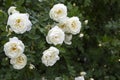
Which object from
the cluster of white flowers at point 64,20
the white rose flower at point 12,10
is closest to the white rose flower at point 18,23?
the white rose flower at point 12,10

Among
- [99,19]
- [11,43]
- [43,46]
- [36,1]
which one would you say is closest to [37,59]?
[43,46]

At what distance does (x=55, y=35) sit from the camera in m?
2.13

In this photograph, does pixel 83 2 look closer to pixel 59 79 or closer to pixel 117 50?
pixel 117 50

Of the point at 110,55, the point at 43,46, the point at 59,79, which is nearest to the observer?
the point at 43,46

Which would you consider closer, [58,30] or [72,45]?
[58,30]

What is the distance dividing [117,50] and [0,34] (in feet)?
3.58

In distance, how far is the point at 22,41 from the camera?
7.20 ft

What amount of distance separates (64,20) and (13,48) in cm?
39

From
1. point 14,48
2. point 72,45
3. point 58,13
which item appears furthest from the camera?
point 72,45

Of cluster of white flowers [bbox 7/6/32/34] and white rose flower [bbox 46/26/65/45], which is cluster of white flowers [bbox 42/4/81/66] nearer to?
white rose flower [bbox 46/26/65/45]

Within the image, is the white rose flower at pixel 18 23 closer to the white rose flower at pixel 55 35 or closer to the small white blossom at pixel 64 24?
the white rose flower at pixel 55 35

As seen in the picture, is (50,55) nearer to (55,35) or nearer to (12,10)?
(55,35)

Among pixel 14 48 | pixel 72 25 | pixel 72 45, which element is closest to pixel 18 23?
pixel 14 48

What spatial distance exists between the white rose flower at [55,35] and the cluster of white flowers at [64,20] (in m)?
0.08
